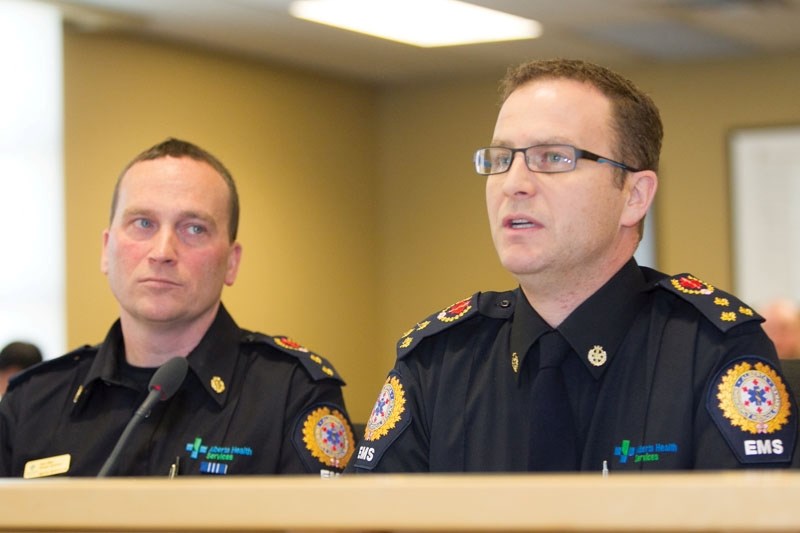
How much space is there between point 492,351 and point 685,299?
1.02ft

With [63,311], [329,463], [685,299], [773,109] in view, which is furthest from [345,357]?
[685,299]

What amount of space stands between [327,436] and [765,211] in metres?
5.59

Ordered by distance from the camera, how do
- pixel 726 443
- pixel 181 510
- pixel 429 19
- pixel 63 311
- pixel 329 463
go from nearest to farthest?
pixel 181 510 → pixel 726 443 → pixel 329 463 → pixel 63 311 → pixel 429 19

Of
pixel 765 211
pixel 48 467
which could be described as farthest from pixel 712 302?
pixel 765 211

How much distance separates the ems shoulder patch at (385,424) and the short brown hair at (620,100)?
20.3 inches

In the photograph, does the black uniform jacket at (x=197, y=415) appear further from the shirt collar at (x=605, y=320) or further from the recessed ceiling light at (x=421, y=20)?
the recessed ceiling light at (x=421, y=20)

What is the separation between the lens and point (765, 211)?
7344 millimetres

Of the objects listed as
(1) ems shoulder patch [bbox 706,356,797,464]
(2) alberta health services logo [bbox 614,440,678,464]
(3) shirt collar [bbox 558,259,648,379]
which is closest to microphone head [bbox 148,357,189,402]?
(3) shirt collar [bbox 558,259,648,379]

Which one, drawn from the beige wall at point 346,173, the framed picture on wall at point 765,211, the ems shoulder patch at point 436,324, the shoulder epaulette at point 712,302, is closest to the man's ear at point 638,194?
the shoulder epaulette at point 712,302

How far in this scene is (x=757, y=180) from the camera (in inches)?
290

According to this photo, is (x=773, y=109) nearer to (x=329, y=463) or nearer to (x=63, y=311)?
(x=63, y=311)

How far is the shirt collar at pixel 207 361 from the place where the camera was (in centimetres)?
240

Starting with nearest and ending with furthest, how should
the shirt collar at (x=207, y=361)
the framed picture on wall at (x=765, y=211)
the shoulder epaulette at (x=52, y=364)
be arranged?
the shirt collar at (x=207, y=361) → the shoulder epaulette at (x=52, y=364) → the framed picture on wall at (x=765, y=211)

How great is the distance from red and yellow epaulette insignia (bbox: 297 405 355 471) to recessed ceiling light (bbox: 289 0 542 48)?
3.96 metres
